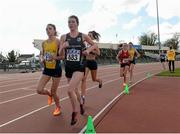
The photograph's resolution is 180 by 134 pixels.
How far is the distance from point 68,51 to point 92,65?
9.28 feet

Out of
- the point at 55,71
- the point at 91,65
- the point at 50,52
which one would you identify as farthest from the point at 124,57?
the point at 50,52

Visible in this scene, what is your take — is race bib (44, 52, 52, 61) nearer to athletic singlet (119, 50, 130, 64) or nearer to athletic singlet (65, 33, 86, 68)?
athletic singlet (65, 33, 86, 68)

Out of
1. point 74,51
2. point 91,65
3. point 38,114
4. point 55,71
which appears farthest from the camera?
point 91,65

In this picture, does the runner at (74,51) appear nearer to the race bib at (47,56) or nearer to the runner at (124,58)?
the race bib at (47,56)

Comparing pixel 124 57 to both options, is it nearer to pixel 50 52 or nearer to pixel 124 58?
pixel 124 58

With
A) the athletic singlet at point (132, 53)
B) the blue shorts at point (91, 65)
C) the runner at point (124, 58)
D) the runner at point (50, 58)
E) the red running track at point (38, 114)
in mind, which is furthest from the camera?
the athletic singlet at point (132, 53)

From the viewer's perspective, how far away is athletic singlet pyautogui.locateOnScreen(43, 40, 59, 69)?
8891mm

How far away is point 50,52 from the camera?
892 cm

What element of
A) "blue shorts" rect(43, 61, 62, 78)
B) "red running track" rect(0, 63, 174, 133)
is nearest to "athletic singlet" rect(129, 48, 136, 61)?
"red running track" rect(0, 63, 174, 133)

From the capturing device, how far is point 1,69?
147 feet

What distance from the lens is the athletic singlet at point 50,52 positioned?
889cm

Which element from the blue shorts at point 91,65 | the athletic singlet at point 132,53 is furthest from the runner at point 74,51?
the athletic singlet at point 132,53

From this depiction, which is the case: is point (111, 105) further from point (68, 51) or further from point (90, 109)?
point (68, 51)

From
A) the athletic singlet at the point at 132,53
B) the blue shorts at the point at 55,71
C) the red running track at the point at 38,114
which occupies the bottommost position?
the red running track at the point at 38,114
